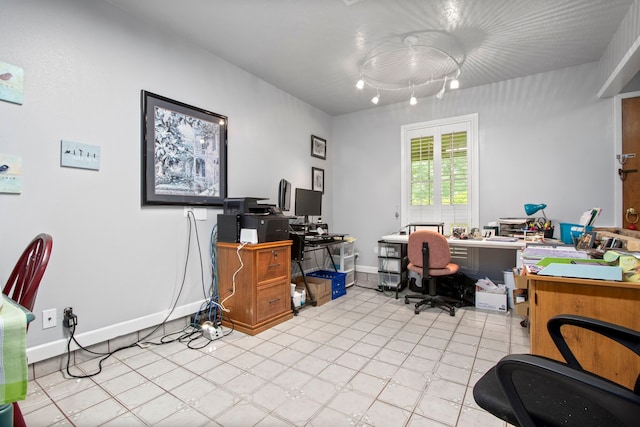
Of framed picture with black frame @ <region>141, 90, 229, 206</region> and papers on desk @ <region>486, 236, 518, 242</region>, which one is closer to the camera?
framed picture with black frame @ <region>141, 90, 229, 206</region>

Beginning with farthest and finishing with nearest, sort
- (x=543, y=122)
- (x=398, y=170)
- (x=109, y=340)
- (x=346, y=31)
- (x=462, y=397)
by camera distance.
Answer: (x=398, y=170), (x=543, y=122), (x=346, y=31), (x=109, y=340), (x=462, y=397)

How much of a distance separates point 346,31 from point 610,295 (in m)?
2.58

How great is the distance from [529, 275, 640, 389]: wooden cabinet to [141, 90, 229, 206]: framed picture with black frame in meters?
2.65

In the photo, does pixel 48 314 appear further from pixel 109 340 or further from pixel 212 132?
pixel 212 132

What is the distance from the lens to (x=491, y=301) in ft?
10.7

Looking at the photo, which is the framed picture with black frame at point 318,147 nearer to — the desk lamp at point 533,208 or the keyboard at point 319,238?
the keyboard at point 319,238

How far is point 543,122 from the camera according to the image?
344 cm

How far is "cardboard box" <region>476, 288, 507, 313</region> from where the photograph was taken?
3223mm

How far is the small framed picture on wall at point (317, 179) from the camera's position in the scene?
4488 mm

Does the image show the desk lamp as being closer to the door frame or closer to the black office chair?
the door frame

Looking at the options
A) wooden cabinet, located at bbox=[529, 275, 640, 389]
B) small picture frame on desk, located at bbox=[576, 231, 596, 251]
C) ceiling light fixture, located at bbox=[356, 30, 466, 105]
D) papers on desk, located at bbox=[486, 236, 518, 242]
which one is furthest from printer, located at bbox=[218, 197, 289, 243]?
small picture frame on desk, located at bbox=[576, 231, 596, 251]

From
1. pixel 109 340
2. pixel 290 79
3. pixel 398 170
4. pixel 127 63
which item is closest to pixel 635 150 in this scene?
pixel 398 170

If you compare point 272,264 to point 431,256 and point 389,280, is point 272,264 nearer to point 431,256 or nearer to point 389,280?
point 431,256

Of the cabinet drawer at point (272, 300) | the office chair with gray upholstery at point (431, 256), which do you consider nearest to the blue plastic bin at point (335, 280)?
the cabinet drawer at point (272, 300)
